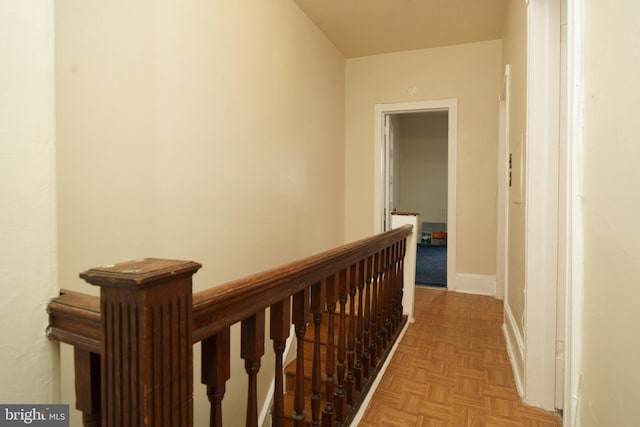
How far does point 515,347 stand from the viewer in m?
2.36

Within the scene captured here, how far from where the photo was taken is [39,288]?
2.40ft

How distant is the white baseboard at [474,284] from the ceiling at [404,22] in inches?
104

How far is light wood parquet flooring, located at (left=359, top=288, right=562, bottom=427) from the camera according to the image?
1.83 meters

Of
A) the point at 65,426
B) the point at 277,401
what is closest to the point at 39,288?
the point at 65,426

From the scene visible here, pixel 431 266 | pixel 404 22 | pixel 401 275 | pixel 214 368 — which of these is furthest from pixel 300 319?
pixel 431 266

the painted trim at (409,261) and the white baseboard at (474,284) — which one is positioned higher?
the painted trim at (409,261)

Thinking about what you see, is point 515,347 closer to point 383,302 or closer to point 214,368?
point 383,302

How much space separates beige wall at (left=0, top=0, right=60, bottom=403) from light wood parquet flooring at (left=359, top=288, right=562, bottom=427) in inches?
60.5

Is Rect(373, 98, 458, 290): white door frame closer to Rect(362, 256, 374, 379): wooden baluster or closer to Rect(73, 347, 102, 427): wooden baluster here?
Rect(362, 256, 374, 379): wooden baluster

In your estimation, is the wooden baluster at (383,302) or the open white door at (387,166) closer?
the wooden baluster at (383,302)

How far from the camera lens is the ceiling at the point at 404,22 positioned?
335cm

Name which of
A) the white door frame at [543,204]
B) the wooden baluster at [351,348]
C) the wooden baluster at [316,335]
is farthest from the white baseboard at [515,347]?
the wooden baluster at [316,335]

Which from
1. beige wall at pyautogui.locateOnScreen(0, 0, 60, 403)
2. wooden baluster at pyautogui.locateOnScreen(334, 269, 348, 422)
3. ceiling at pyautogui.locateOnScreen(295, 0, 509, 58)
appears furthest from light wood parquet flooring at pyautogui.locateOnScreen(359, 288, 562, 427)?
ceiling at pyautogui.locateOnScreen(295, 0, 509, 58)

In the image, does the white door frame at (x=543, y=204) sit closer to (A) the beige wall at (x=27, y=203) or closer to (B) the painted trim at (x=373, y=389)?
(B) the painted trim at (x=373, y=389)
